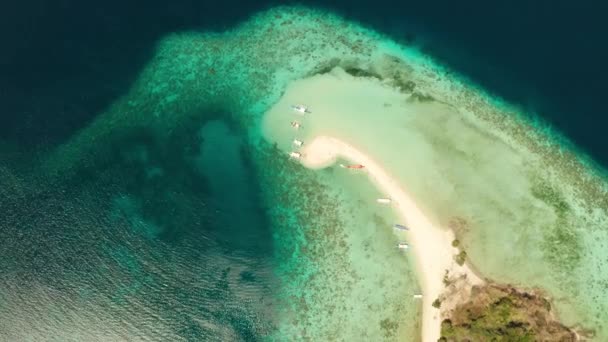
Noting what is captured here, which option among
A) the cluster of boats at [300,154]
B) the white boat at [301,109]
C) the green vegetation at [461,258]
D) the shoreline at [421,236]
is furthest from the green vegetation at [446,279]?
the white boat at [301,109]

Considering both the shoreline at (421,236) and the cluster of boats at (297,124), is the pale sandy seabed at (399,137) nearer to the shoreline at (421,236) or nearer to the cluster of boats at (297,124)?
the cluster of boats at (297,124)

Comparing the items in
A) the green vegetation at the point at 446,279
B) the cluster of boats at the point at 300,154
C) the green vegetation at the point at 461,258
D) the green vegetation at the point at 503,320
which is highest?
the cluster of boats at the point at 300,154

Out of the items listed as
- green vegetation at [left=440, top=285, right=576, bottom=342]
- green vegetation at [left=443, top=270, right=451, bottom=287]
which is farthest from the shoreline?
green vegetation at [left=440, top=285, right=576, bottom=342]

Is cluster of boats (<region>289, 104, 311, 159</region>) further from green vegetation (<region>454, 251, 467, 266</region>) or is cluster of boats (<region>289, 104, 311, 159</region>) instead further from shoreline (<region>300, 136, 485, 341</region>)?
green vegetation (<region>454, 251, 467, 266</region>)

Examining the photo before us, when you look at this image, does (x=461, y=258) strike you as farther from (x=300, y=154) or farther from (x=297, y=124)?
(x=297, y=124)

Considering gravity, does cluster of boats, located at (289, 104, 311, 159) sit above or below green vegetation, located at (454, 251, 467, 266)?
above

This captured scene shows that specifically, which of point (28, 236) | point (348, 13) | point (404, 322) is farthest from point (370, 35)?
point (28, 236)
